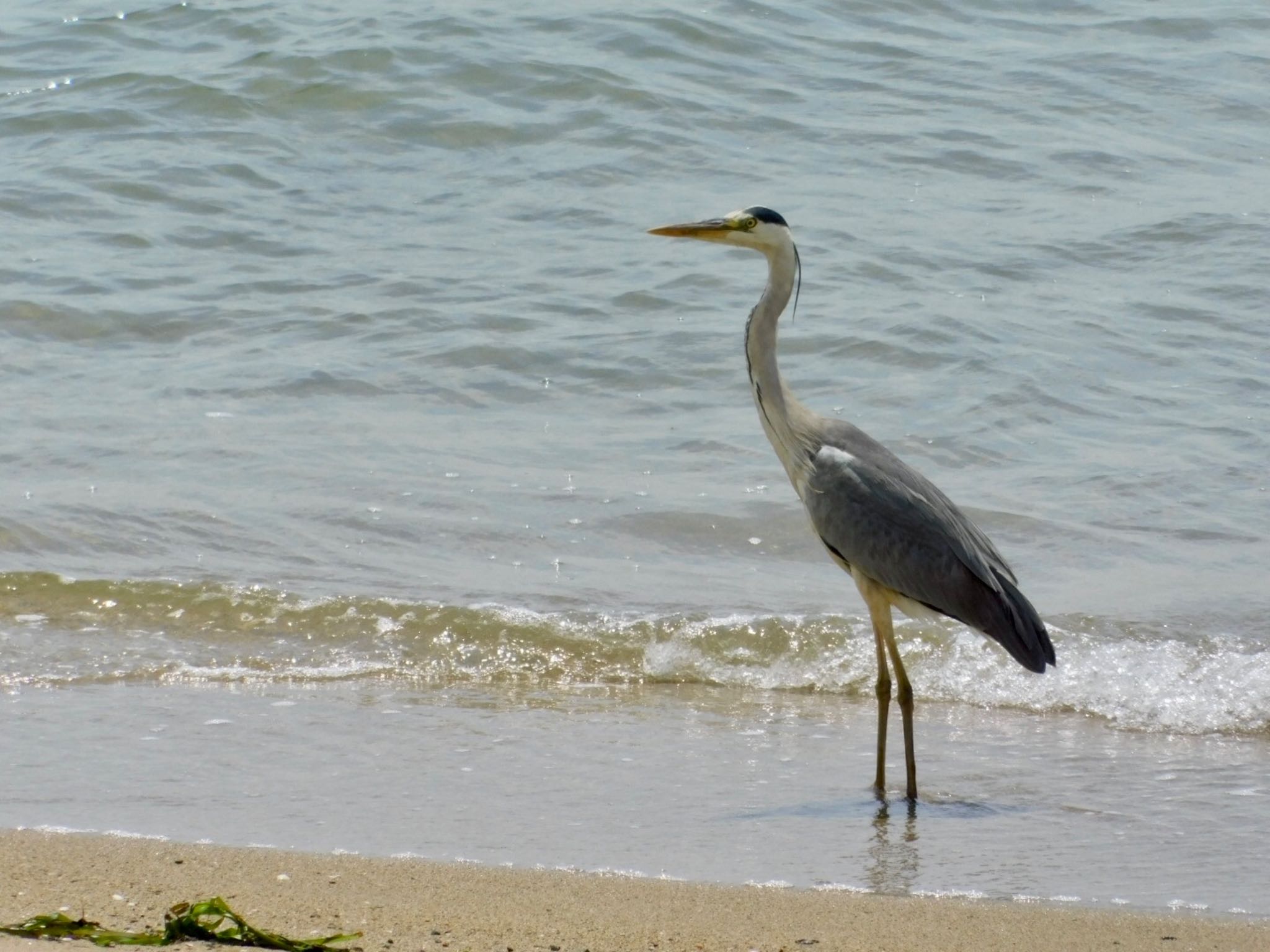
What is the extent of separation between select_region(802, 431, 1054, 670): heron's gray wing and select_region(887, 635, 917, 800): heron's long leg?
186mm

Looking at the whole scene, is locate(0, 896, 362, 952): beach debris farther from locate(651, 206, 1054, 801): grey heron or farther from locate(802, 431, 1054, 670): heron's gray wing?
locate(802, 431, 1054, 670): heron's gray wing

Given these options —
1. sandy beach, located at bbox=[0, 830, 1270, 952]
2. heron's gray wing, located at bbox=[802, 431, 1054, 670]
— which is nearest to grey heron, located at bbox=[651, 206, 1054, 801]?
heron's gray wing, located at bbox=[802, 431, 1054, 670]

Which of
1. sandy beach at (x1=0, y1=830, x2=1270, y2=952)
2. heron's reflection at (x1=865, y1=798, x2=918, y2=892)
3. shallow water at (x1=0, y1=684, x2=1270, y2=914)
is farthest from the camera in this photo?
shallow water at (x1=0, y1=684, x2=1270, y2=914)

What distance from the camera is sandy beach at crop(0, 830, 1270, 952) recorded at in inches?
143

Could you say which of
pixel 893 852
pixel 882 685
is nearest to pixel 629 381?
pixel 882 685

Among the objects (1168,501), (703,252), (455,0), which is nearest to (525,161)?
(703,252)

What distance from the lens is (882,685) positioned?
5555 millimetres

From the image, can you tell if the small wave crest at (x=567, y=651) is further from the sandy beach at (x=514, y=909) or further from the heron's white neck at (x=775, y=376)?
the sandy beach at (x=514, y=909)

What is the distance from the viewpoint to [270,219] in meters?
12.0

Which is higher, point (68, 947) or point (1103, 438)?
point (68, 947)

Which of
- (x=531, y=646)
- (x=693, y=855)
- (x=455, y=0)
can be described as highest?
(x=455, y=0)

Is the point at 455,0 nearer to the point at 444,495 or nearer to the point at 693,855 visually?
the point at 444,495

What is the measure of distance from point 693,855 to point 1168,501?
4.38 m

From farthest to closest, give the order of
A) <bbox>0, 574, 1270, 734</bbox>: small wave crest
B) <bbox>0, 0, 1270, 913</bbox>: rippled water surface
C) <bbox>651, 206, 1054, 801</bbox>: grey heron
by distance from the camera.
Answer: <bbox>0, 574, 1270, 734</bbox>: small wave crest, <bbox>0, 0, 1270, 913</bbox>: rippled water surface, <bbox>651, 206, 1054, 801</bbox>: grey heron
